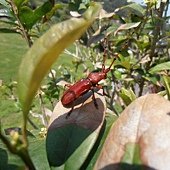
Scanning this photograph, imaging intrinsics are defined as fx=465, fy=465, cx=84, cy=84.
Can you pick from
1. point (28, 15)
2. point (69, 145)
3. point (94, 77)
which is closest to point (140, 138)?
point (69, 145)

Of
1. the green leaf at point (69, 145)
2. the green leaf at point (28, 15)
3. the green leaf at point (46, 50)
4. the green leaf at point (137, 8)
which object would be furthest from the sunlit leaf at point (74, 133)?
the green leaf at point (137, 8)

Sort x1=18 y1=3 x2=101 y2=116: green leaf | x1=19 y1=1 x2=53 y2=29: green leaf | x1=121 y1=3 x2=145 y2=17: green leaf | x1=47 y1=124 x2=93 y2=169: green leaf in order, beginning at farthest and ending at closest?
x1=121 y1=3 x2=145 y2=17: green leaf
x1=19 y1=1 x2=53 y2=29: green leaf
x1=47 y1=124 x2=93 y2=169: green leaf
x1=18 y1=3 x2=101 y2=116: green leaf

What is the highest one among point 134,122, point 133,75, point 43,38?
point 43,38

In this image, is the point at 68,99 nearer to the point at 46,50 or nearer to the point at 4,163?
the point at 4,163

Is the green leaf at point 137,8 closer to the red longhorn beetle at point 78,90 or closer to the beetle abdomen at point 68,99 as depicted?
the red longhorn beetle at point 78,90

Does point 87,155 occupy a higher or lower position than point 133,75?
higher

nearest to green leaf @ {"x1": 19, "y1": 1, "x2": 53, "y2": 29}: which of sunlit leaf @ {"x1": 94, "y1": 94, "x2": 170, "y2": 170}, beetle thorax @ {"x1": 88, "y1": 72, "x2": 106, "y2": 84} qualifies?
beetle thorax @ {"x1": 88, "y1": 72, "x2": 106, "y2": 84}

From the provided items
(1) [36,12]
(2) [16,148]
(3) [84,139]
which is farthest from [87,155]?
(1) [36,12]

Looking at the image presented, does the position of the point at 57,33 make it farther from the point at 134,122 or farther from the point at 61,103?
the point at 61,103

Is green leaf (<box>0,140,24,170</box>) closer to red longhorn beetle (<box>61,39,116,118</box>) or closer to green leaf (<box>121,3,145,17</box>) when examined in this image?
red longhorn beetle (<box>61,39,116,118</box>)
